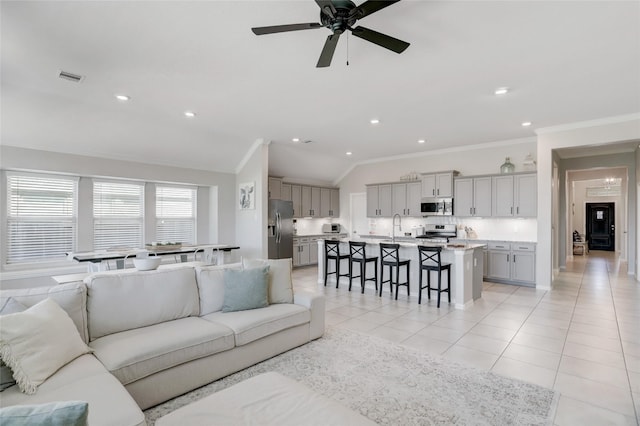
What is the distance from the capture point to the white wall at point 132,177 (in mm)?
5219

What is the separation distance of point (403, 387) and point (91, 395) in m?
2.15

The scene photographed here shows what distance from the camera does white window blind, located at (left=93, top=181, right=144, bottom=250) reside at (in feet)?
20.2

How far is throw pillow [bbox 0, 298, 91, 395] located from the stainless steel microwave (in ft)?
22.9

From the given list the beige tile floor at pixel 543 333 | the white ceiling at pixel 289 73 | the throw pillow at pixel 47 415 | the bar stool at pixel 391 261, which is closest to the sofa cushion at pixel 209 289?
the beige tile floor at pixel 543 333

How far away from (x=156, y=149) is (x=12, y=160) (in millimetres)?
2043

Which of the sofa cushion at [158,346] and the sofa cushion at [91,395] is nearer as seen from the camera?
the sofa cushion at [91,395]

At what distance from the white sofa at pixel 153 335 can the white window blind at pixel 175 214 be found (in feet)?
13.8

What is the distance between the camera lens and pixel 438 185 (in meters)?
7.71

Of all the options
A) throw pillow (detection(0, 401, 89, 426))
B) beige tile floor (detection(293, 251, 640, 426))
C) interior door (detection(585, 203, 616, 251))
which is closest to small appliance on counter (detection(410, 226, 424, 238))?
beige tile floor (detection(293, 251, 640, 426))

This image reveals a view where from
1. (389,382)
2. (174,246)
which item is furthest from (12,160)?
(389,382)

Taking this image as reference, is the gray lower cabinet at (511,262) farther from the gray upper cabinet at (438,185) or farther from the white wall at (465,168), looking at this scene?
the gray upper cabinet at (438,185)

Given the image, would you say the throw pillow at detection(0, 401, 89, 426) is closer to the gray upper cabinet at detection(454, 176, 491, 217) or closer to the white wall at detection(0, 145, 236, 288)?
the white wall at detection(0, 145, 236, 288)

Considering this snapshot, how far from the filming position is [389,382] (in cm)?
279

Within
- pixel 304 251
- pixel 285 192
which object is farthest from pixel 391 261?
pixel 285 192
